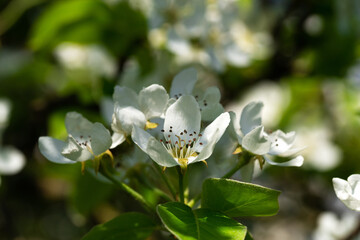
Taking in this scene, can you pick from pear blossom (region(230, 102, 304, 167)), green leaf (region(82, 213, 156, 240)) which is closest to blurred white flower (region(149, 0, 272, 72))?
pear blossom (region(230, 102, 304, 167))

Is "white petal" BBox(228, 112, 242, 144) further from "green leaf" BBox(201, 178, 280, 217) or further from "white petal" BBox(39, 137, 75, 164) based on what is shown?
"white petal" BBox(39, 137, 75, 164)

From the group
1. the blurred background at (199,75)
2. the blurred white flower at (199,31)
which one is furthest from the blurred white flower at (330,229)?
the blurred white flower at (199,31)

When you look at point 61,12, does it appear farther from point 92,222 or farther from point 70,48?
point 92,222

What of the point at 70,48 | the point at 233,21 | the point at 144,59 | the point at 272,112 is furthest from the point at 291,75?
the point at 70,48

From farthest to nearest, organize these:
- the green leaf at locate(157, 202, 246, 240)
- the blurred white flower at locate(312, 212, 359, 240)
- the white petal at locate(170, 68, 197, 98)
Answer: the blurred white flower at locate(312, 212, 359, 240)
the white petal at locate(170, 68, 197, 98)
the green leaf at locate(157, 202, 246, 240)

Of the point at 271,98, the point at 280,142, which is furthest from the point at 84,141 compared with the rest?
the point at 271,98
